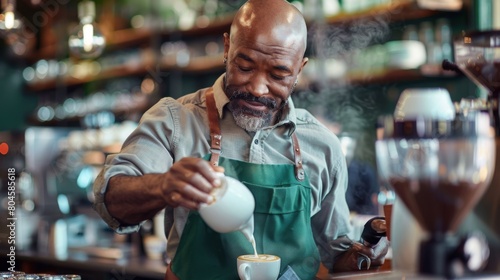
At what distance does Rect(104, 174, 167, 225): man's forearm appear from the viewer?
1.77 m

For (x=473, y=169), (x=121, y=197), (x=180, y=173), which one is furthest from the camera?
(x=121, y=197)

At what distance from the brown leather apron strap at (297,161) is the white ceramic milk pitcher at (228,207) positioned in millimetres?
565

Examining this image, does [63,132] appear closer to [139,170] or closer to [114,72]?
[114,72]

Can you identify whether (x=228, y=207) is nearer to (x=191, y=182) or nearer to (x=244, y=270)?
(x=191, y=182)

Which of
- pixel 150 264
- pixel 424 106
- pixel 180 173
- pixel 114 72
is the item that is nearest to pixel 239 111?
pixel 180 173

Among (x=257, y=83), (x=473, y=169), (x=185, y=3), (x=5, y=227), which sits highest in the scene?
(x=185, y=3)

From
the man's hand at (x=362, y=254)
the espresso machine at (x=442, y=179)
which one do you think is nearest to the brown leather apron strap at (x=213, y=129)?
the man's hand at (x=362, y=254)

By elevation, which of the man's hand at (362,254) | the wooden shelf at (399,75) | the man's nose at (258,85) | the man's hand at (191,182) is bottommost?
the man's hand at (362,254)

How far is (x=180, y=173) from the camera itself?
155 cm

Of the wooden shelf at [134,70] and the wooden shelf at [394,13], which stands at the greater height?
the wooden shelf at [394,13]

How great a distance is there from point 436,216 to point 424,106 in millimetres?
235

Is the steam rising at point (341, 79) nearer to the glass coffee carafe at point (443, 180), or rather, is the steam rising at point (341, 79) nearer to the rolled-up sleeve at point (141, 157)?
the rolled-up sleeve at point (141, 157)

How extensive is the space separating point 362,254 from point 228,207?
66 centimetres

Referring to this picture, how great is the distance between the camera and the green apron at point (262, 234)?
209 cm
